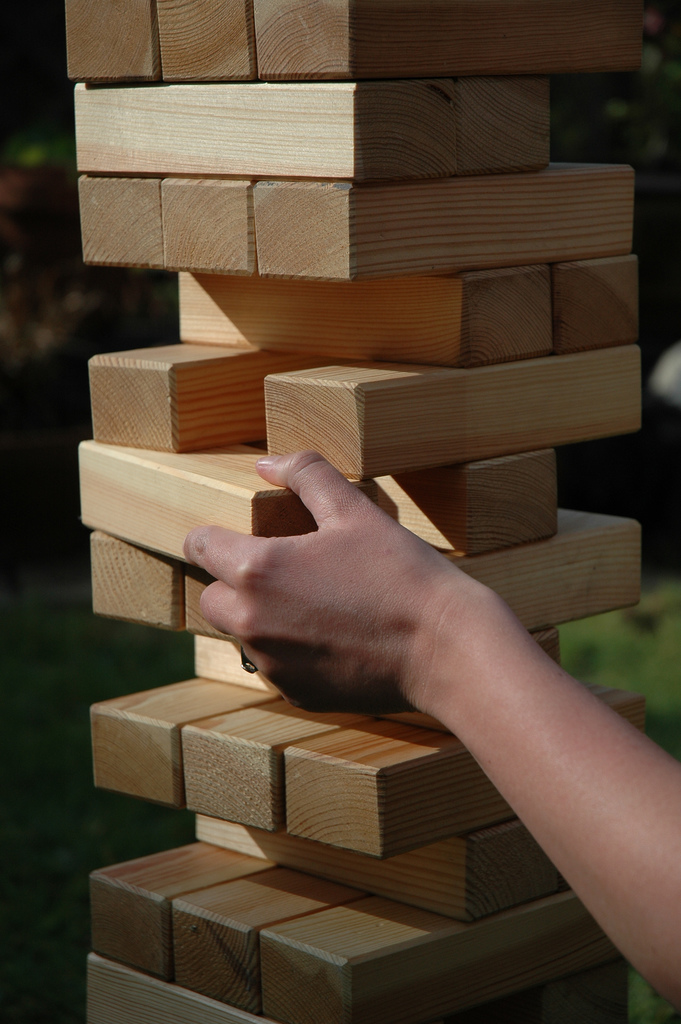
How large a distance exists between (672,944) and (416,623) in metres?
0.47

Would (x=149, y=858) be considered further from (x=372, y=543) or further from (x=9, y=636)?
(x=9, y=636)

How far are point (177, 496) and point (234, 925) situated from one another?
65 cm

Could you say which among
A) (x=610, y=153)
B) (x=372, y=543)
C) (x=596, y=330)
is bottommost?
(x=372, y=543)

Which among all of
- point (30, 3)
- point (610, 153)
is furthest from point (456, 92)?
point (30, 3)

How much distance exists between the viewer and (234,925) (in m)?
1.84

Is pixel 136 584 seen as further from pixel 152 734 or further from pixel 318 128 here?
pixel 318 128

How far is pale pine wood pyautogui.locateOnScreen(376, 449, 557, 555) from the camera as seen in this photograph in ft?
6.19

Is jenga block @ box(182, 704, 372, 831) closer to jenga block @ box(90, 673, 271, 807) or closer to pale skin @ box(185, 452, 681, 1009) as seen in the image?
jenga block @ box(90, 673, 271, 807)

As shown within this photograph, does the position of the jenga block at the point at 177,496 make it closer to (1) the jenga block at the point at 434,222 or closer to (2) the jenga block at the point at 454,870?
(1) the jenga block at the point at 434,222

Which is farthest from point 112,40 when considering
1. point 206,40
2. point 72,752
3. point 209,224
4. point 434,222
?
point 72,752

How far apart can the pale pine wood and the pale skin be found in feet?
0.95

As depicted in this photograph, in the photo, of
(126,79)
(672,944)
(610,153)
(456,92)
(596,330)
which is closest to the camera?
(672,944)

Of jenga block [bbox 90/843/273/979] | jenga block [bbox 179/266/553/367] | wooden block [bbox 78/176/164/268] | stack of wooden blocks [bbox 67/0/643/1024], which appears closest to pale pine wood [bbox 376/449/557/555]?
stack of wooden blocks [bbox 67/0/643/1024]

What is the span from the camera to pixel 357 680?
1528 mm
